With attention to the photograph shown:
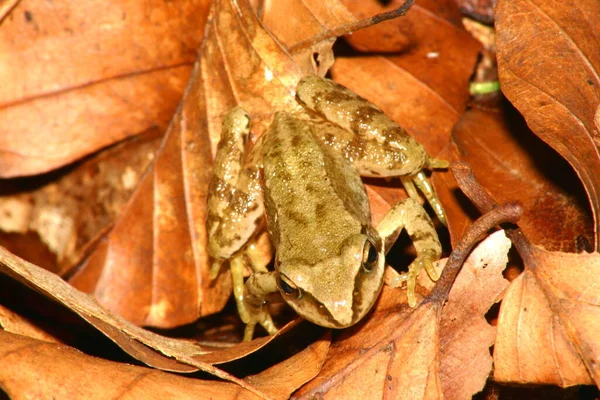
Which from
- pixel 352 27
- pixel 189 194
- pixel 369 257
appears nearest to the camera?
pixel 369 257

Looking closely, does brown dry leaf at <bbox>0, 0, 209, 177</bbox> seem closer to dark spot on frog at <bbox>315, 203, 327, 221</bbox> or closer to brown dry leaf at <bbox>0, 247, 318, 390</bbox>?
brown dry leaf at <bbox>0, 247, 318, 390</bbox>

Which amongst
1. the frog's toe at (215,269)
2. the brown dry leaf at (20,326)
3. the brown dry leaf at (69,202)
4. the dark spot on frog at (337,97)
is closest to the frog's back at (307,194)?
the dark spot on frog at (337,97)

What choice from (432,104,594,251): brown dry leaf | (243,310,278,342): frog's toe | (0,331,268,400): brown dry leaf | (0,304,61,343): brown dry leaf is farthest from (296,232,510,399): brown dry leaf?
(0,304,61,343): brown dry leaf

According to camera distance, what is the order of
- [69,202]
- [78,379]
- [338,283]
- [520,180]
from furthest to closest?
[69,202], [520,180], [338,283], [78,379]

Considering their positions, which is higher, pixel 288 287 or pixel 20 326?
pixel 20 326

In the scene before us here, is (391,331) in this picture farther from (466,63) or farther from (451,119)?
(466,63)

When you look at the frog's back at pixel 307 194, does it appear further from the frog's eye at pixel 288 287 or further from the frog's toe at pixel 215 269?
the frog's toe at pixel 215 269

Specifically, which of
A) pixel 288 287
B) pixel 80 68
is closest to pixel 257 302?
pixel 288 287

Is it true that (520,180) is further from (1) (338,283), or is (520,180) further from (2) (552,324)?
(1) (338,283)
